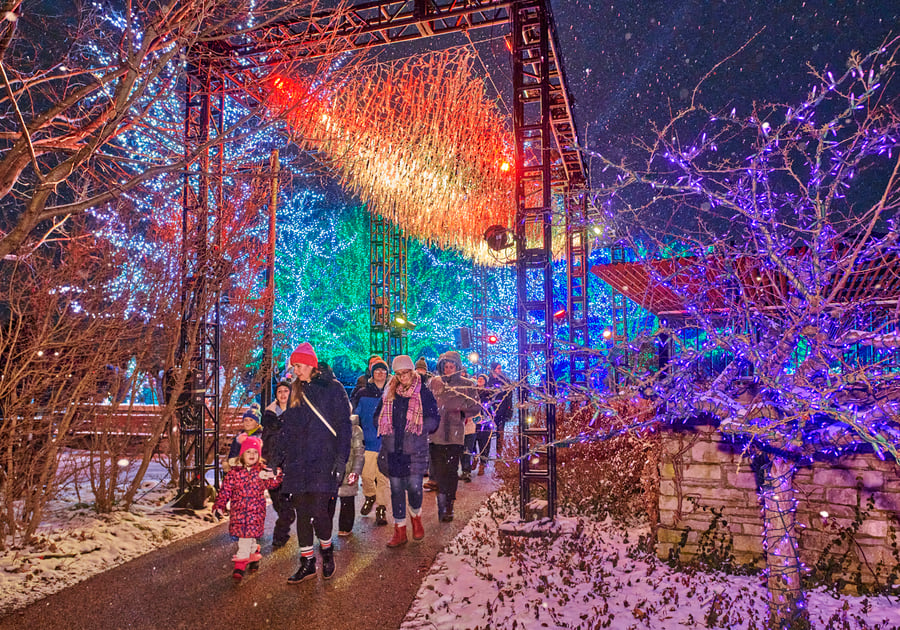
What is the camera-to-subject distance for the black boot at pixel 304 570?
18.1 feet

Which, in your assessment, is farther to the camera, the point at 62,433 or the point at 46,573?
the point at 62,433

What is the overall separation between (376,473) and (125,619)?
3.53 meters

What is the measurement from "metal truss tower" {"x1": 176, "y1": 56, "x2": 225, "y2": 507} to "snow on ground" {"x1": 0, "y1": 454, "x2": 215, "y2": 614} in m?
0.63

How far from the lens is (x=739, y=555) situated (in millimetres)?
5836

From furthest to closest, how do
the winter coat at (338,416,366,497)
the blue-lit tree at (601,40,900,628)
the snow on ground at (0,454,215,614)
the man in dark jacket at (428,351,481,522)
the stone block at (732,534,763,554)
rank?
the man in dark jacket at (428,351,481,522) < the winter coat at (338,416,366,497) < the stone block at (732,534,763,554) < the snow on ground at (0,454,215,614) < the blue-lit tree at (601,40,900,628)

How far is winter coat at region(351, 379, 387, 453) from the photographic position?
305 inches

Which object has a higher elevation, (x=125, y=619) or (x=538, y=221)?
(x=538, y=221)

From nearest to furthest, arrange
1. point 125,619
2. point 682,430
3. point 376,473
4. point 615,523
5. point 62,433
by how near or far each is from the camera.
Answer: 1. point 125,619
2. point 682,430
3. point 62,433
4. point 615,523
5. point 376,473

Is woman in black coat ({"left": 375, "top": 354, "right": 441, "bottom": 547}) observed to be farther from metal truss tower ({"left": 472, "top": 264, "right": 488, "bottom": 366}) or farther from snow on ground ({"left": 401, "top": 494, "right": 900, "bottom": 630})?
metal truss tower ({"left": 472, "top": 264, "right": 488, "bottom": 366})

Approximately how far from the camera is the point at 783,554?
4391 mm

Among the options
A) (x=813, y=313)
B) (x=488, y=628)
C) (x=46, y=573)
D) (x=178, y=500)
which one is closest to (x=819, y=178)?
(x=813, y=313)

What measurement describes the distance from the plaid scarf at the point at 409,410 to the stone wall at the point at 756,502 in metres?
2.56

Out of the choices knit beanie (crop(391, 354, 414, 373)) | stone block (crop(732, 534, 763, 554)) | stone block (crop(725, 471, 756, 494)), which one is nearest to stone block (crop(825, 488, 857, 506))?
stone block (crop(725, 471, 756, 494))

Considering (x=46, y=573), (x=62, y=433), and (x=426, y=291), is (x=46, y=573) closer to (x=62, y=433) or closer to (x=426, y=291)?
(x=62, y=433)
